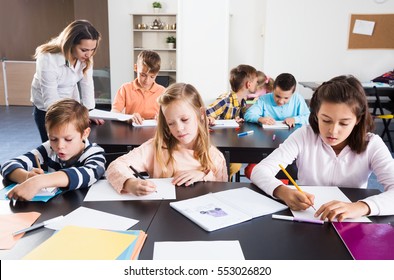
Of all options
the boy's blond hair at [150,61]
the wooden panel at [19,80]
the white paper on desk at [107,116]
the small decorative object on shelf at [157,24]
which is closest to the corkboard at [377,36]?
the small decorative object on shelf at [157,24]

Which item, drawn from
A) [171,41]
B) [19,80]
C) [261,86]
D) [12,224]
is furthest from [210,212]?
[19,80]

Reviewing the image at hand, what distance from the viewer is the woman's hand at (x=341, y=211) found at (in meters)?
1.03

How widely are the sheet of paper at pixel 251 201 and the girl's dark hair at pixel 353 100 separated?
420mm

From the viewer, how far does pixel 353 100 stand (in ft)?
4.31

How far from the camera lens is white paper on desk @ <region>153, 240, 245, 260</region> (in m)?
0.85

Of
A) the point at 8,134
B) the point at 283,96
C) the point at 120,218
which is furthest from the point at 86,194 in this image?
the point at 8,134

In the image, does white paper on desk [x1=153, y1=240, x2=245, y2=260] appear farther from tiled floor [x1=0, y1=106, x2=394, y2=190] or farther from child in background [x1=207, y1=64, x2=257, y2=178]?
tiled floor [x1=0, y1=106, x2=394, y2=190]

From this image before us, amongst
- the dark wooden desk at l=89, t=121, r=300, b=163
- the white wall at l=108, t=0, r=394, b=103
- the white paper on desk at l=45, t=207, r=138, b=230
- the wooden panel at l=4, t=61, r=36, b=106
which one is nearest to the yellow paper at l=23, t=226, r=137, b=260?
the white paper on desk at l=45, t=207, r=138, b=230

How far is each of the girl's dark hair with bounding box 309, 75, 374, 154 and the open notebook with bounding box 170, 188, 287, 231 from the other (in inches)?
16.9

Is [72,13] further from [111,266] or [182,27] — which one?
[111,266]

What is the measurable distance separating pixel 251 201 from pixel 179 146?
0.49 meters

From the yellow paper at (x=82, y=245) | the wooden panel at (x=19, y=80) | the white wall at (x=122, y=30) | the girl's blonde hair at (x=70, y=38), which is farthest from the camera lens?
the wooden panel at (x=19, y=80)

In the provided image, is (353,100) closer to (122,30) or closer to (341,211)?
(341,211)

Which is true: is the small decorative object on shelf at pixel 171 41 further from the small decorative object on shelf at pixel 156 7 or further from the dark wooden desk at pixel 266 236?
the dark wooden desk at pixel 266 236
